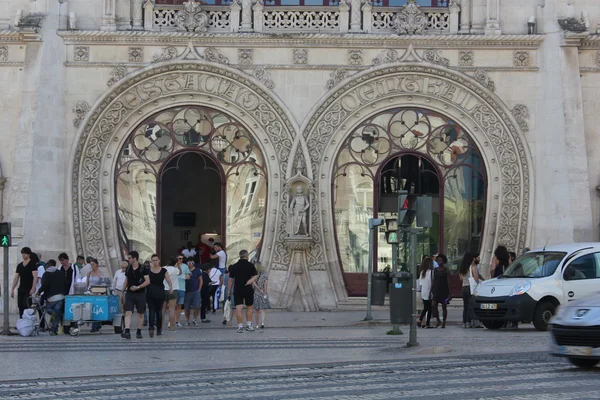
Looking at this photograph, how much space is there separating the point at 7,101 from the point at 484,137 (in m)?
12.7

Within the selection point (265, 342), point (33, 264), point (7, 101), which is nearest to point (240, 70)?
point (7, 101)

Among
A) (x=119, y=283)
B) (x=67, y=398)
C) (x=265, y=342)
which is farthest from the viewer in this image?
(x=119, y=283)

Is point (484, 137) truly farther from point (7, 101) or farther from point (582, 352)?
point (582, 352)

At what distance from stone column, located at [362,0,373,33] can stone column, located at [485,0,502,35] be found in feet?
10.1

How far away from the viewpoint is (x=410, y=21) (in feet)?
111

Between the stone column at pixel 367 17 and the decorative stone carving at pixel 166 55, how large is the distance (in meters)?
5.09

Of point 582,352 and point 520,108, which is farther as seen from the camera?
point 520,108

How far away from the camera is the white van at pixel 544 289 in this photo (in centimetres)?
2572

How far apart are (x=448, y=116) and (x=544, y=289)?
31.2 feet

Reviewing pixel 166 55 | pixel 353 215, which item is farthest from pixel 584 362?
pixel 166 55

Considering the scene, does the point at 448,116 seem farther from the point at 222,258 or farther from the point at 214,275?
the point at 214,275

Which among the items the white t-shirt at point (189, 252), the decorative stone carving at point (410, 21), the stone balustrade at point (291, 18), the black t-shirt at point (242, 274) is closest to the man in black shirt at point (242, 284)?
the black t-shirt at point (242, 274)

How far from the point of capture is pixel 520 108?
3384 cm

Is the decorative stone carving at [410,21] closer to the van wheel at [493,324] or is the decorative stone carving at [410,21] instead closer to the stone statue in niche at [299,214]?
the stone statue in niche at [299,214]
